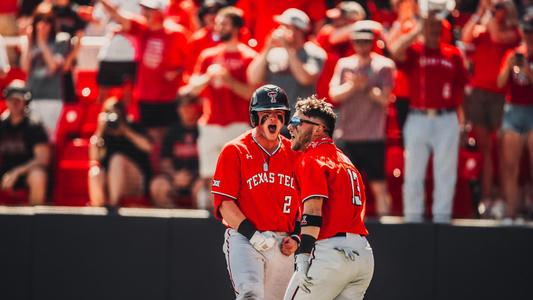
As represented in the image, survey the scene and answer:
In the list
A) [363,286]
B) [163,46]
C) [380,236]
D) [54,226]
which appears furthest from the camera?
[163,46]

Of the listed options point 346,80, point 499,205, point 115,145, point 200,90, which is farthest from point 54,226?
point 499,205

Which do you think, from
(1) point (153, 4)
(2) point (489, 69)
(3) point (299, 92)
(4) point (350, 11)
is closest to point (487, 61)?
(2) point (489, 69)

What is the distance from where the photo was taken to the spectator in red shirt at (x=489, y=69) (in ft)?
36.8

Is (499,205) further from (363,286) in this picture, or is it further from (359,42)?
(363,286)

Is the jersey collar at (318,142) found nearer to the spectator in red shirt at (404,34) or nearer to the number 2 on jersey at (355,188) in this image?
the number 2 on jersey at (355,188)

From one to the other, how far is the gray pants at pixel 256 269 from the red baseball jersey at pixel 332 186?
0.91 metres

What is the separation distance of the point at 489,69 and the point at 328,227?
4.67 metres

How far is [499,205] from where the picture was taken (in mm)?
10891

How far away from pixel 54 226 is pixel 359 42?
142 inches

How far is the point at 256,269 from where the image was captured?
8078 millimetres

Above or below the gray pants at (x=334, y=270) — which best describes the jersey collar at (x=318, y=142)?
above

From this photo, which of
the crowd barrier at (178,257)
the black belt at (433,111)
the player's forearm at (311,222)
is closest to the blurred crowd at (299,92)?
the black belt at (433,111)


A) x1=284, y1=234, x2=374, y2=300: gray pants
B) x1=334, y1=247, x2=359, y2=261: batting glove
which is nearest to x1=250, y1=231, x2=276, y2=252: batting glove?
x1=284, y1=234, x2=374, y2=300: gray pants

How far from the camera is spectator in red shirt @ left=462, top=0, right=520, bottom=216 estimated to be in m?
11.2
